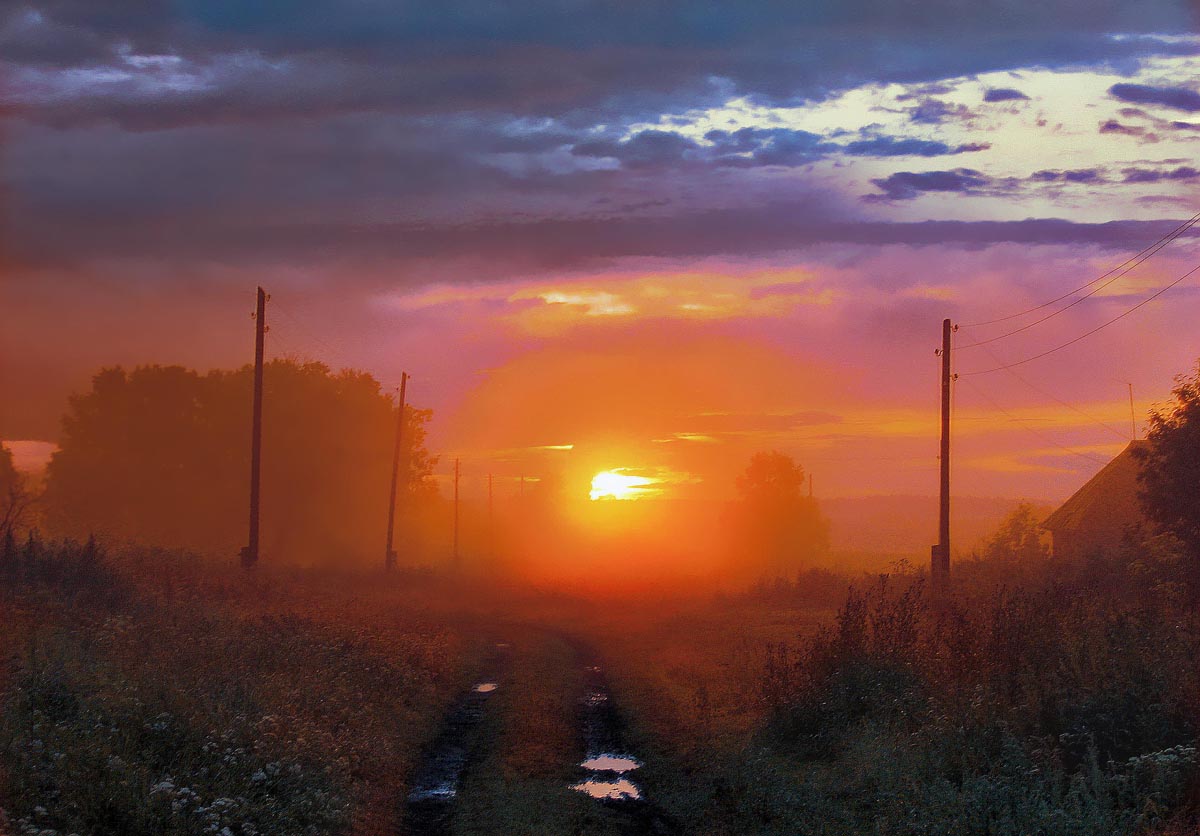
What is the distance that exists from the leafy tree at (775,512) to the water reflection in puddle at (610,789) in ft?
332

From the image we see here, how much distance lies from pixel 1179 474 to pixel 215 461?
5698 cm

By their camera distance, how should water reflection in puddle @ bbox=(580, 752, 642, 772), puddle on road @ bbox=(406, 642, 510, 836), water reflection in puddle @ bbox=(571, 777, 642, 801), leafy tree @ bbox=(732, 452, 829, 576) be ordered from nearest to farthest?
puddle on road @ bbox=(406, 642, 510, 836) < water reflection in puddle @ bbox=(571, 777, 642, 801) < water reflection in puddle @ bbox=(580, 752, 642, 772) < leafy tree @ bbox=(732, 452, 829, 576)

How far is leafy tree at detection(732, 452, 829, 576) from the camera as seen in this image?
112 m

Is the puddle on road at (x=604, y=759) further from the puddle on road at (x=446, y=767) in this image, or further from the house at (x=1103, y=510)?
the house at (x=1103, y=510)

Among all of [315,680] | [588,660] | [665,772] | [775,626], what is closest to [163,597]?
[315,680]

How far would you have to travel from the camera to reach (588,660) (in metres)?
23.9

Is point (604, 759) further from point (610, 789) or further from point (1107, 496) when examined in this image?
point (1107, 496)

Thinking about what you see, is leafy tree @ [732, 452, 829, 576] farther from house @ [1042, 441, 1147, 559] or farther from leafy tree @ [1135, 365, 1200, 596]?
leafy tree @ [1135, 365, 1200, 596]

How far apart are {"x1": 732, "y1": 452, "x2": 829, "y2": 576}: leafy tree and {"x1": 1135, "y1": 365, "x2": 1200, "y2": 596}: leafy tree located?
8242cm

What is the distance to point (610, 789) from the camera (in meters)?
11.5

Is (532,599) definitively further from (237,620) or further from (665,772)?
(665,772)

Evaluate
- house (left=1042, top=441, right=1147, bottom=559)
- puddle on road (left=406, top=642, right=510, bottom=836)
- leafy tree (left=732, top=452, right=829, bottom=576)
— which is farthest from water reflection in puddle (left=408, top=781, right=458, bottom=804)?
leafy tree (left=732, top=452, right=829, bottom=576)

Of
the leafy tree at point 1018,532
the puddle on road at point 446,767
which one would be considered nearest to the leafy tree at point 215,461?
the leafy tree at point 1018,532

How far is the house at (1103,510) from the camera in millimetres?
48094
